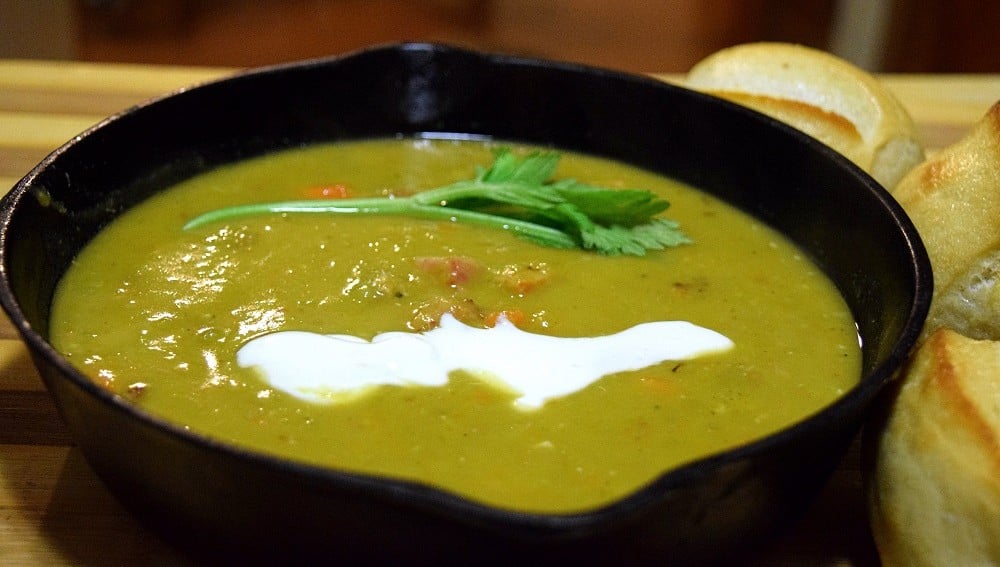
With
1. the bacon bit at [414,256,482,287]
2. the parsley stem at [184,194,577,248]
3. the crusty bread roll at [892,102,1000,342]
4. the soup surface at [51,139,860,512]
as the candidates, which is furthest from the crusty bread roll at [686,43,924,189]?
the bacon bit at [414,256,482,287]

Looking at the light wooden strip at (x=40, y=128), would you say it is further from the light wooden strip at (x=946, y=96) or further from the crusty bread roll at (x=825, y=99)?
the light wooden strip at (x=946, y=96)

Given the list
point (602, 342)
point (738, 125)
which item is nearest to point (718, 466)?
point (602, 342)

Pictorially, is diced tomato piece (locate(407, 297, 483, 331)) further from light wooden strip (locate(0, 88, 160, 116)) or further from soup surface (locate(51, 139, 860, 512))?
light wooden strip (locate(0, 88, 160, 116))

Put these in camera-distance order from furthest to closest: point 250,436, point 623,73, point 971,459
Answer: point 623,73, point 250,436, point 971,459

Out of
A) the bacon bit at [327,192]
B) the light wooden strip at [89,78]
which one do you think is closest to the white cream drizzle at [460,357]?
the bacon bit at [327,192]

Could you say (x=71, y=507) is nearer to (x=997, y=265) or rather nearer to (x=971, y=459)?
(x=971, y=459)
